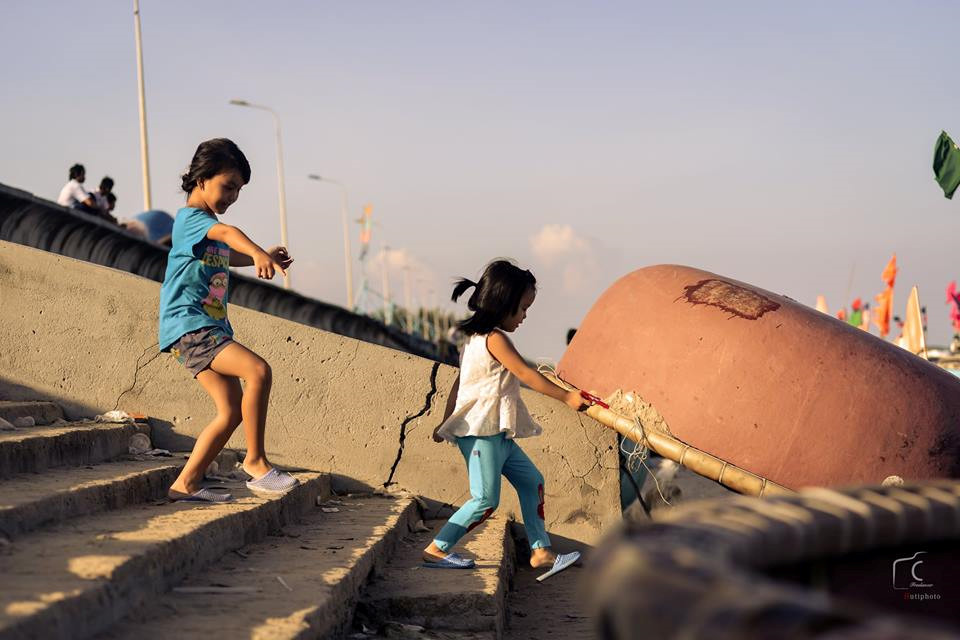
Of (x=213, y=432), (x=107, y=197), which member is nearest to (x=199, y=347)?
(x=213, y=432)

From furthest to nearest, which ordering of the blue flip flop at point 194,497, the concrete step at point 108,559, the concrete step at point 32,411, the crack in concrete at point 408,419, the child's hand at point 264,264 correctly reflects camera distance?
the crack in concrete at point 408,419
the concrete step at point 32,411
the blue flip flop at point 194,497
the child's hand at point 264,264
the concrete step at point 108,559

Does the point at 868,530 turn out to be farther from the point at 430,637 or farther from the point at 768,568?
the point at 430,637

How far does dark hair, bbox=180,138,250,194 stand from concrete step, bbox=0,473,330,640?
1430 mm

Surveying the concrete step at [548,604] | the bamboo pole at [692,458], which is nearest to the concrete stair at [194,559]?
the concrete step at [548,604]

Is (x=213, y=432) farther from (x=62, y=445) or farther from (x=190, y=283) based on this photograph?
(x=62, y=445)

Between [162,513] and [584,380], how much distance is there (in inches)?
116

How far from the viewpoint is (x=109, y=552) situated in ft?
10.3

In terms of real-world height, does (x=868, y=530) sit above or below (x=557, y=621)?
above

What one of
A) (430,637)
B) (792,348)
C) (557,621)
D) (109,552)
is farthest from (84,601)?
(792,348)

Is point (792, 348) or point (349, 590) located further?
point (792, 348)

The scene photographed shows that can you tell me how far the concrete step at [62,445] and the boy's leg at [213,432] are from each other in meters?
0.60

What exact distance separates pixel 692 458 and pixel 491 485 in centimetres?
152

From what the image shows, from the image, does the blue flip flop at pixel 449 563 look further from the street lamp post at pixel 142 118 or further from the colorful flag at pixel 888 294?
the colorful flag at pixel 888 294

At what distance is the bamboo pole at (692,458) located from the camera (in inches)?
220
